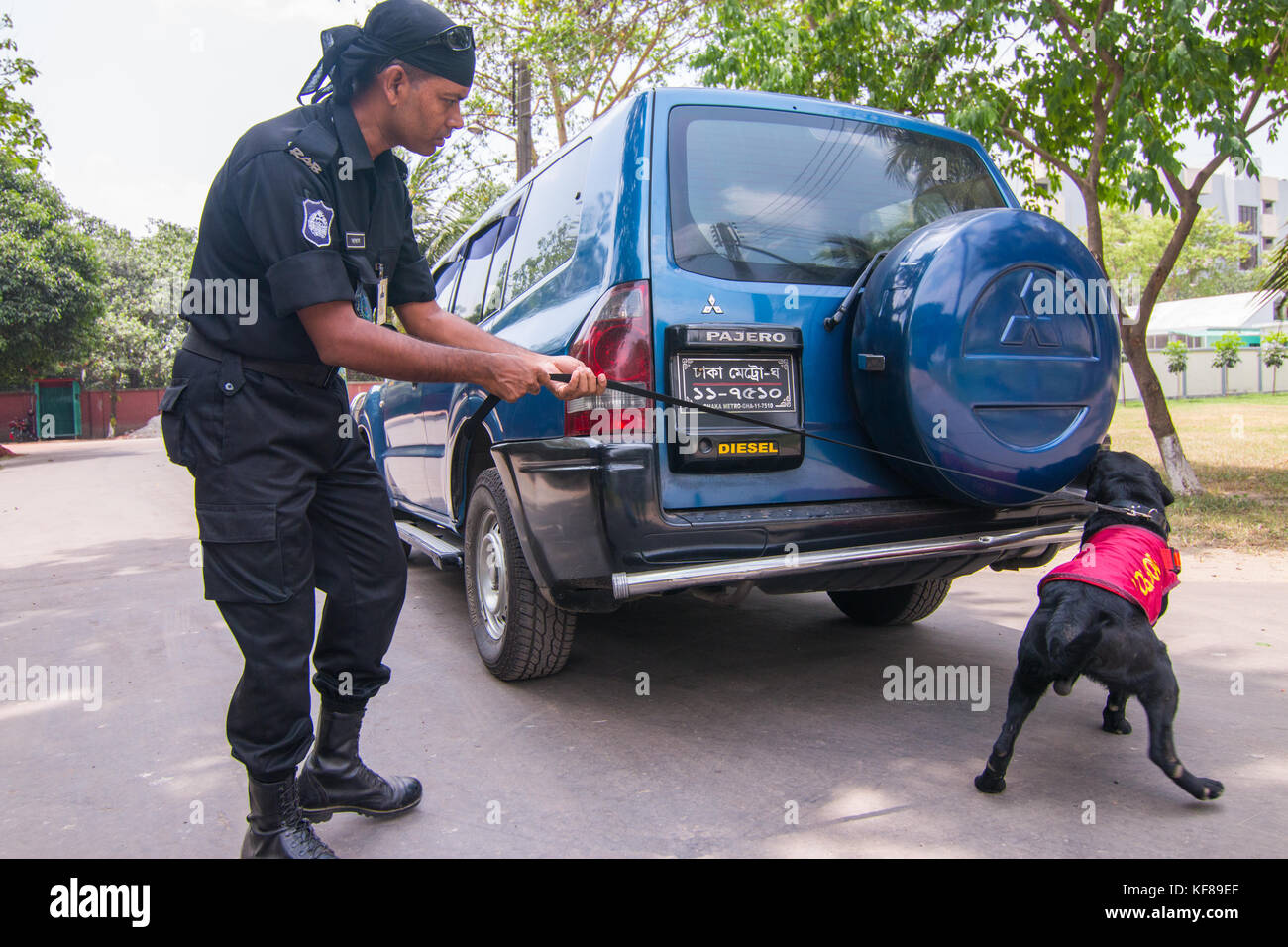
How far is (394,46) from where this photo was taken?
2240mm

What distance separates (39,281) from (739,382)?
27.3 meters

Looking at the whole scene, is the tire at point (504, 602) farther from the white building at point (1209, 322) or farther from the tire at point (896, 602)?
the white building at point (1209, 322)

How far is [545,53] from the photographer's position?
1480 cm

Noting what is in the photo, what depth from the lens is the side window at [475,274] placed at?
14.8 ft

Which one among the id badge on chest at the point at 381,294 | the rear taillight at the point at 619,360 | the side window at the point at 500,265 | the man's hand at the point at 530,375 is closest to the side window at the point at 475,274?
the side window at the point at 500,265

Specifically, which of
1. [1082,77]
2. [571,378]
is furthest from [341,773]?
[1082,77]

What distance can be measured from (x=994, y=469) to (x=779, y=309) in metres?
0.84

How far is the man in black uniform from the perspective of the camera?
2.11 m

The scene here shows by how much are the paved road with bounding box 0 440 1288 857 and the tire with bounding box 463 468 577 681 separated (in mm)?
159

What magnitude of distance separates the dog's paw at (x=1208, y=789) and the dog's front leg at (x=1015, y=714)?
0.46m

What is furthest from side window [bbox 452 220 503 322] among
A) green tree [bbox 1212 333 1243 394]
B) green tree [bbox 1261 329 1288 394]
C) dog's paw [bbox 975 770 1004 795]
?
green tree [bbox 1261 329 1288 394]

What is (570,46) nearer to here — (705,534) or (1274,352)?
(705,534)

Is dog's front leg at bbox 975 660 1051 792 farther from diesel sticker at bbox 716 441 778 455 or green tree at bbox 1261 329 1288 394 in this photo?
green tree at bbox 1261 329 1288 394
